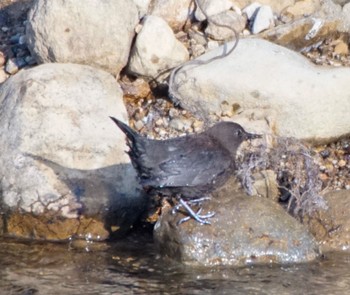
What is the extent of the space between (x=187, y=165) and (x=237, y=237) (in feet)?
2.30

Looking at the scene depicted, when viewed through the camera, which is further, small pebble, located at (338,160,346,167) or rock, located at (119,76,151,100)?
rock, located at (119,76,151,100)

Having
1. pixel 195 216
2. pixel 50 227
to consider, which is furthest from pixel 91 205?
pixel 195 216

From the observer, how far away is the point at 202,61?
9305 millimetres

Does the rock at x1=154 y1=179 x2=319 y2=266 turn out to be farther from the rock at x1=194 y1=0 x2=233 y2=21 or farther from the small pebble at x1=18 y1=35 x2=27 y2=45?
the small pebble at x1=18 y1=35 x2=27 y2=45

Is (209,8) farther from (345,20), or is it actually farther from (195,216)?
(195,216)

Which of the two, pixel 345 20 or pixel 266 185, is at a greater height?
pixel 345 20

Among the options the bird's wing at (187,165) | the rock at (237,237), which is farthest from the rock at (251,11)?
the rock at (237,237)

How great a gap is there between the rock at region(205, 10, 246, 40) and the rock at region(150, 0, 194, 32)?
330 millimetres

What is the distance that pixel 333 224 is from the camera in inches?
319

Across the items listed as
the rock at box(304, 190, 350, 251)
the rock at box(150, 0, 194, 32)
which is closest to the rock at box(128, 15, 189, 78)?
the rock at box(150, 0, 194, 32)

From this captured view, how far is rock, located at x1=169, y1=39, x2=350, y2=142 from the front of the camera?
9.01 metres

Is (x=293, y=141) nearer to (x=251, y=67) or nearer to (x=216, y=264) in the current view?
(x=251, y=67)

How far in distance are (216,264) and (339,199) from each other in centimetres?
143

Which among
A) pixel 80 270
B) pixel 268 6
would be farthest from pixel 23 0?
pixel 80 270
